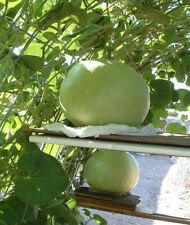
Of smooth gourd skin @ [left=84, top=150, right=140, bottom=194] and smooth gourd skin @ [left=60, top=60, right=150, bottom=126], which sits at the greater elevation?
smooth gourd skin @ [left=60, top=60, right=150, bottom=126]

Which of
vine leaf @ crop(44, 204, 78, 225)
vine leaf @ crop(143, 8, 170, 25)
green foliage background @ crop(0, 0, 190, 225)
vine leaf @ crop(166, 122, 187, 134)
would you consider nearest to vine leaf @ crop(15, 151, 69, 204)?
green foliage background @ crop(0, 0, 190, 225)

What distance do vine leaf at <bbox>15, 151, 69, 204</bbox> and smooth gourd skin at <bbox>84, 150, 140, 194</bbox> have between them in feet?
0.47

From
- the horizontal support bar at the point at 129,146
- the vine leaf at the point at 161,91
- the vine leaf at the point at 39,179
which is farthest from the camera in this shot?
the vine leaf at the point at 161,91

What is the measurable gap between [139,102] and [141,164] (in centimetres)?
432

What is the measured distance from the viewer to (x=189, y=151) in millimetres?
279

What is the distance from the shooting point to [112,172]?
1.81ft

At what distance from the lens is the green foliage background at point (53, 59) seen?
1.42 feet

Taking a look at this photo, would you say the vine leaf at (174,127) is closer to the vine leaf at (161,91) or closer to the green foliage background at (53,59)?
the green foliage background at (53,59)

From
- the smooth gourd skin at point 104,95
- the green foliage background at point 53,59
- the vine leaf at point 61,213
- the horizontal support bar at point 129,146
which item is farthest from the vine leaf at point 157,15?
the vine leaf at point 61,213

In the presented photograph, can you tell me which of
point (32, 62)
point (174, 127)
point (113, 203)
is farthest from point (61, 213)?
Answer: point (174, 127)

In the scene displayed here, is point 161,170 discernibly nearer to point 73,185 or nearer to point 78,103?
point 73,185

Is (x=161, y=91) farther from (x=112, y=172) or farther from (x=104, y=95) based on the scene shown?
(x=104, y=95)

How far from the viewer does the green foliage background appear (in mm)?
432

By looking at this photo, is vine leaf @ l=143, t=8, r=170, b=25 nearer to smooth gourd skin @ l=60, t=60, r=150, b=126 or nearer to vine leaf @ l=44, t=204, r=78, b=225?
smooth gourd skin @ l=60, t=60, r=150, b=126
